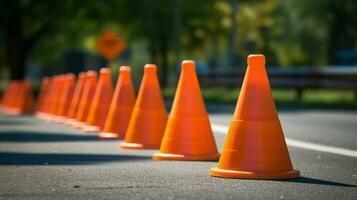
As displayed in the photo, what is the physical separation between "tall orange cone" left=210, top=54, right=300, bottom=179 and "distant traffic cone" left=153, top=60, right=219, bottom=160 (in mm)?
1547

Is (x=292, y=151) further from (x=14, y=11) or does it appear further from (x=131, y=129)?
(x=14, y=11)

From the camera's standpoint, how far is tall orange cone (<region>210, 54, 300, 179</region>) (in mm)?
8141

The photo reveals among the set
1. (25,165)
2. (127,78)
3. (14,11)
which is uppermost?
(14,11)

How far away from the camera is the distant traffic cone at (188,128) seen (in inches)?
394

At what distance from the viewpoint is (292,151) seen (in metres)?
11.5

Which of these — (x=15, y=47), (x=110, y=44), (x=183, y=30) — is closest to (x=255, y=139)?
(x=110, y=44)

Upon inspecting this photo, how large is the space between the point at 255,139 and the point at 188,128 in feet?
6.01

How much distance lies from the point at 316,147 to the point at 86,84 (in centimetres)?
742

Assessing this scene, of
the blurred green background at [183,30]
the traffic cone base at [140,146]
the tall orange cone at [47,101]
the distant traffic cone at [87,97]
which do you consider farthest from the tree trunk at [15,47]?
the traffic cone base at [140,146]

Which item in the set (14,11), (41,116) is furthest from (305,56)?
(41,116)

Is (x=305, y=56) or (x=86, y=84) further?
(x=305, y=56)

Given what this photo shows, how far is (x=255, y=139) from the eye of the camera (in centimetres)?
828

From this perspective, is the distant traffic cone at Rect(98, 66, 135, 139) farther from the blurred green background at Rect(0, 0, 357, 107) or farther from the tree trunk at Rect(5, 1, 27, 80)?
the tree trunk at Rect(5, 1, 27, 80)

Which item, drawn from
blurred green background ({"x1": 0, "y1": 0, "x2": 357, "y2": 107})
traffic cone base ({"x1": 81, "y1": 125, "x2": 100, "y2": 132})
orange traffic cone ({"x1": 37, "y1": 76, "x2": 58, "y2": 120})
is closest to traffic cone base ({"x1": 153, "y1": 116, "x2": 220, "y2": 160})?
traffic cone base ({"x1": 81, "y1": 125, "x2": 100, "y2": 132})
